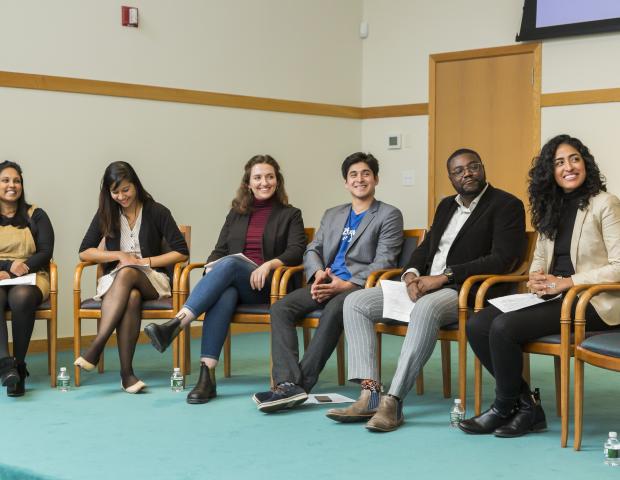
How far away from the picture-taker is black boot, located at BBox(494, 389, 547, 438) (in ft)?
12.1

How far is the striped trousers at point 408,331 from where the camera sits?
12.9 ft

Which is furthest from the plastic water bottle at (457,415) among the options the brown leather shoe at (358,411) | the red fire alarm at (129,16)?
the red fire alarm at (129,16)

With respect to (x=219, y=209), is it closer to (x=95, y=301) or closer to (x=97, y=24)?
(x=97, y=24)

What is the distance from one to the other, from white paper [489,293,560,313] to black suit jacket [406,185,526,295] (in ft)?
1.08

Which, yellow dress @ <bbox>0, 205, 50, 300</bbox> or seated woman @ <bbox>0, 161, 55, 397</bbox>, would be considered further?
yellow dress @ <bbox>0, 205, 50, 300</bbox>

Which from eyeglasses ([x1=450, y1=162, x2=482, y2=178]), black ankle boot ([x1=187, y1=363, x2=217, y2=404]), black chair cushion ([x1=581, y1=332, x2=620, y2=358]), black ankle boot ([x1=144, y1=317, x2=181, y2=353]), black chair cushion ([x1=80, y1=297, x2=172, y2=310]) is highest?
eyeglasses ([x1=450, y1=162, x2=482, y2=178])

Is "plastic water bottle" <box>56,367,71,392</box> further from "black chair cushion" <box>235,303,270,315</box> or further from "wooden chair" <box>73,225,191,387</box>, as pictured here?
"black chair cushion" <box>235,303,270,315</box>

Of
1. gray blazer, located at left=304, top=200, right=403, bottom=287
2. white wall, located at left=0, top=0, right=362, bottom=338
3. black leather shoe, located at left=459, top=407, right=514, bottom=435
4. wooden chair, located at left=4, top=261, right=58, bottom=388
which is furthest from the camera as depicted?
white wall, located at left=0, top=0, right=362, bottom=338

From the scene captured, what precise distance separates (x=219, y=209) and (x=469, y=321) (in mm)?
3497

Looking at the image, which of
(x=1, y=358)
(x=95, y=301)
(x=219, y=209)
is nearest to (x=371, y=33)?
(x=219, y=209)

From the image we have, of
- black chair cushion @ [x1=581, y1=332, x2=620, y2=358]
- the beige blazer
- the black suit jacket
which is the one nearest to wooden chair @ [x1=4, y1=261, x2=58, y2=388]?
the black suit jacket

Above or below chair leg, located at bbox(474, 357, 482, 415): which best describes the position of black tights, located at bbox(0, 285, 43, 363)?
above

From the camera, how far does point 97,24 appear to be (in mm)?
6309

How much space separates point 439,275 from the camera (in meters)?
4.22
